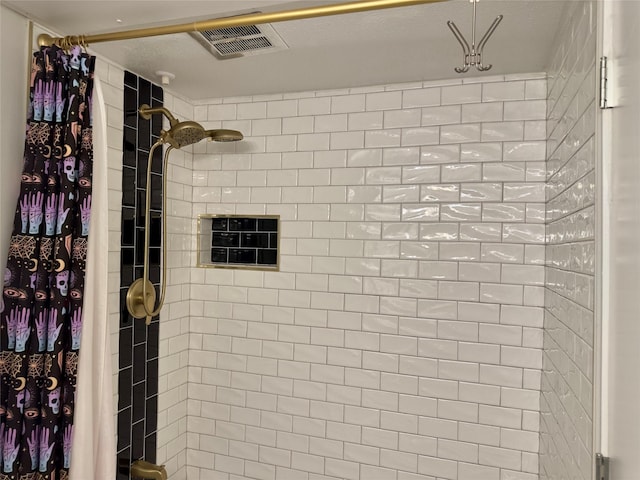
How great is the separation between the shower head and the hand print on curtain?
1.75 ft

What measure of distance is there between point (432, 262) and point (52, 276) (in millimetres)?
1516

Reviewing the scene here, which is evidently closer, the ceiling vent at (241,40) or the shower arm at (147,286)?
the ceiling vent at (241,40)

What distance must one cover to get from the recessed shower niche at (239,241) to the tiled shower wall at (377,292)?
6cm

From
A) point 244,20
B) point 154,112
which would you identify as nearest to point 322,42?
point 244,20

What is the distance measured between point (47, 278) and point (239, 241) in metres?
1.09

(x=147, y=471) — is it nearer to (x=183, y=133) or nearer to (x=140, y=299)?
(x=140, y=299)

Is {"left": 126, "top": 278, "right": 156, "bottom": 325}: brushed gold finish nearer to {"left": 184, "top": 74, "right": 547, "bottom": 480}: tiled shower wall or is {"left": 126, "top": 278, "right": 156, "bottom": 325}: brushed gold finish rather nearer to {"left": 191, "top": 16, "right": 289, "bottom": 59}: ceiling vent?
{"left": 184, "top": 74, "right": 547, "bottom": 480}: tiled shower wall

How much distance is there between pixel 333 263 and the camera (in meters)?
2.27

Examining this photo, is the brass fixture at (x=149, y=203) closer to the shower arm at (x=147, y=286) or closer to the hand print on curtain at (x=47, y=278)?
the shower arm at (x=147, y=286)

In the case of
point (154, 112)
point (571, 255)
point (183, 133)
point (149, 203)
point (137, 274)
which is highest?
point (154, 112)

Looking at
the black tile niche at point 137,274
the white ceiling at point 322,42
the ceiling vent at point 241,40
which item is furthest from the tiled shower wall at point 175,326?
the ceiling vent at point 241,40

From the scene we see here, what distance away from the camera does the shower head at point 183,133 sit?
205 cm

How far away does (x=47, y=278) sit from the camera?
1507 mm

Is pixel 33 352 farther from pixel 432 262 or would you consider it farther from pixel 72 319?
pixel 432 262
